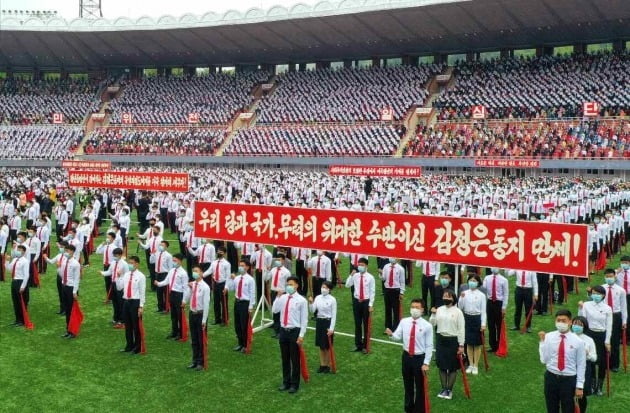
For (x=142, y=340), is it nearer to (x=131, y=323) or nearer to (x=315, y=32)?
(x=131, y=323)

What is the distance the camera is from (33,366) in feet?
28.6

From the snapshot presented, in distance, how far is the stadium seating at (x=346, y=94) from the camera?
4084 centimetres

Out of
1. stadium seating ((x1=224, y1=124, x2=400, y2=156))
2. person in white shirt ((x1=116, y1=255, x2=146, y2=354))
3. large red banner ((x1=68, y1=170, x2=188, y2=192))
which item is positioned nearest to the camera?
person in white shirt ((x1=116, y1=255, x2=146, y2=354))

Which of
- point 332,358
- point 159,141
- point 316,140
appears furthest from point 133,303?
point 159,141

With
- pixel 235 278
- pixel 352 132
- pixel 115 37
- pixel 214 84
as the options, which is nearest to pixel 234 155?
Answer: pixel 352 132

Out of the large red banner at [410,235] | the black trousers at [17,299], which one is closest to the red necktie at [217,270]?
the large red banner at [410,235]

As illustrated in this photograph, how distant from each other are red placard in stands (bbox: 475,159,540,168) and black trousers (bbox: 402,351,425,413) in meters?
25.3

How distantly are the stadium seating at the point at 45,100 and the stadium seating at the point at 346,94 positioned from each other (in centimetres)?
1544

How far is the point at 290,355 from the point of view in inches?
314

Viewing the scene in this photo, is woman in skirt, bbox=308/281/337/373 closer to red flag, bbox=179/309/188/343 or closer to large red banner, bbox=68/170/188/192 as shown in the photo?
red flag, bbox=179/309/188/343

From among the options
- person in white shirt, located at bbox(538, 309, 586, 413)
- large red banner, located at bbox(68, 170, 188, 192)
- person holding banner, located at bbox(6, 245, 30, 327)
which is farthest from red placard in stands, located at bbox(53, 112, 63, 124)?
person in white shirt, located at bbox(538, 309, 586, 413)

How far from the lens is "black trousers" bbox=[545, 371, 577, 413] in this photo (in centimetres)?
623

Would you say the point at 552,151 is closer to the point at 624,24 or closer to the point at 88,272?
the point at 624,24

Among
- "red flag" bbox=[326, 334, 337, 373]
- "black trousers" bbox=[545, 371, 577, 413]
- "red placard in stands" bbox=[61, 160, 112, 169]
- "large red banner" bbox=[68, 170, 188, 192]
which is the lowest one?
"red flag" bbox=[326, 334, 337, 373]
